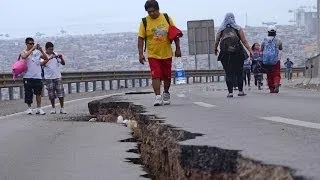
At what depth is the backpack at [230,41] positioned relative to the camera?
41.1 feet

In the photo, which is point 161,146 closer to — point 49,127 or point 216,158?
point 216,158

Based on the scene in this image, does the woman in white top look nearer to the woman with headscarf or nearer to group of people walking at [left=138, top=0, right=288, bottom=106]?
group of people walking at [left=138, top=0, right=288, bottom=106]

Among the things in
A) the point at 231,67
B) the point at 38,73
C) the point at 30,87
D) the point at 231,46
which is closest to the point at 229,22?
the point at 231,46

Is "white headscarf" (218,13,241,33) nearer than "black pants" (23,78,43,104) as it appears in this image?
Yes

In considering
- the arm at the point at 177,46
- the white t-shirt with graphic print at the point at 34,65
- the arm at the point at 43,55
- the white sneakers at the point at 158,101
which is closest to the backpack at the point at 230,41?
the arm at the point at 177,46

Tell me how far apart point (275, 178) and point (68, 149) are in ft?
13.3

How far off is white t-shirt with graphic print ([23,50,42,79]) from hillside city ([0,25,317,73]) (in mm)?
22923

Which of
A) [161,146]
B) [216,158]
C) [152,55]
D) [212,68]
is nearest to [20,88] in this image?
[152,55]

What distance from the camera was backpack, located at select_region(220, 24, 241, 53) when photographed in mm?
12516

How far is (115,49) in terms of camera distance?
1997 inches

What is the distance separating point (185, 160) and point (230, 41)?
839 cm

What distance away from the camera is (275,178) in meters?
3.06

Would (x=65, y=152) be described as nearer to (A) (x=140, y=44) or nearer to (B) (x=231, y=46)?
(A) (x=140, y=44)

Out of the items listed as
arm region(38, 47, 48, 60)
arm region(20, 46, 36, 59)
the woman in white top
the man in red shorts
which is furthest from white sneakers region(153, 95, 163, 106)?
arm region(20, 46, 36, 59)
